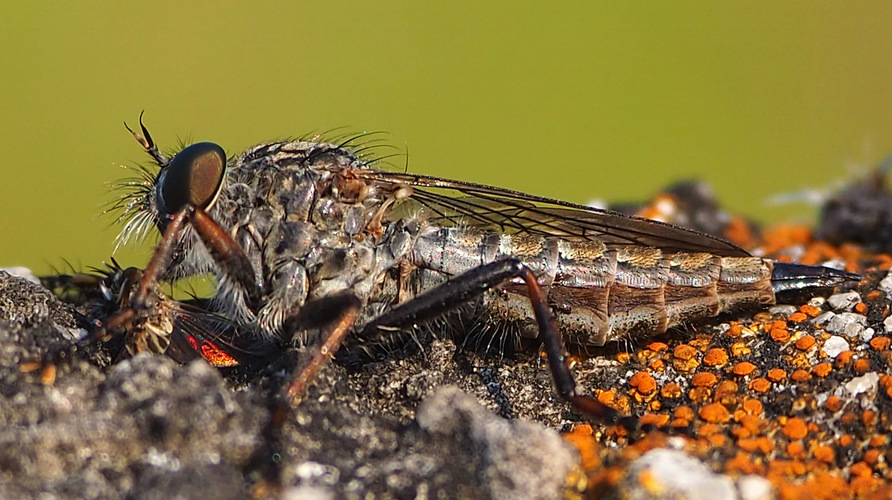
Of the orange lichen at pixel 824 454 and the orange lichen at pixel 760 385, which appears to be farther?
the orange lichen at pixel 760 385

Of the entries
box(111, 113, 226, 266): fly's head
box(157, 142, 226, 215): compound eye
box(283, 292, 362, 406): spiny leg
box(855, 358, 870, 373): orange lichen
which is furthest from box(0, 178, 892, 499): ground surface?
box(157, 142, 226, 215): compound eye

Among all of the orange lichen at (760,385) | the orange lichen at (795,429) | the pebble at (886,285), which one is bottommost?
the orange lichen at (795,429)

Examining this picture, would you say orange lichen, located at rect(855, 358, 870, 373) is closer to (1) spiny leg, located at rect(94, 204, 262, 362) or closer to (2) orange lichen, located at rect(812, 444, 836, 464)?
(2) orange lichen, located at rect(812, 444, 836, 464)

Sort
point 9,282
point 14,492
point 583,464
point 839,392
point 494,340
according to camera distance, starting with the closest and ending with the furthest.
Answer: point 14,492, point 583,464, point 839,392, point 9,282, point 494,340

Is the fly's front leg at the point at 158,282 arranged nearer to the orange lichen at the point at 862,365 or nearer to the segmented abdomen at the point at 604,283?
the segmented abdomen at the point at 604,283


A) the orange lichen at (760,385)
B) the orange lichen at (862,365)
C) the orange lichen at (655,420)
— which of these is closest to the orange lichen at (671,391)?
the orange lichen at (655,420)

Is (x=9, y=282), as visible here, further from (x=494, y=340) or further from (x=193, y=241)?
(x=494, y=340)

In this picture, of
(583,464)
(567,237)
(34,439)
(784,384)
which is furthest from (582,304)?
(34,439)

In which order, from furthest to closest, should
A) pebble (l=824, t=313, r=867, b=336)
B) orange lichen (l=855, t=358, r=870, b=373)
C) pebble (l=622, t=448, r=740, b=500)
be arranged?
1. pebble (l=824, t=313, r=867, b=336)
2. orange lichen (l=855, t=358, r=870, b=373)
3. pebble (l=622, t=448, r=740, b=500)
